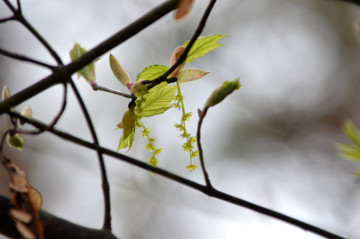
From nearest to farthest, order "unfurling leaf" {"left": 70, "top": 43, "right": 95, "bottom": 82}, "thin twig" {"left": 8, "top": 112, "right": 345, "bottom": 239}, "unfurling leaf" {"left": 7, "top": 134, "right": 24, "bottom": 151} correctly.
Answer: "thin twig" {"left": 8, "top": 112, "right": 345, "bottom": 239} < "unfurling leaf" {"left": 7, "top": 134, "right": 24, "bottom": 151} < "unfurling leaf" {"left": 70, "top": 43, "right": 95, "bottom": 82}

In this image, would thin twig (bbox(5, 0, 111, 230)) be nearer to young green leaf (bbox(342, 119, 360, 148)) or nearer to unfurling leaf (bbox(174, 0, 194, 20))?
unfurling leaf (bbox(174, 0, 194, 20))

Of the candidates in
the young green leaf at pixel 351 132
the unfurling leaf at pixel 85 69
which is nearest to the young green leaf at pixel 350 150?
the young green leaf at pixel 351 132

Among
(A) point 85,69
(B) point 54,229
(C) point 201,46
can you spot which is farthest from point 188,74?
(B) point 54,229

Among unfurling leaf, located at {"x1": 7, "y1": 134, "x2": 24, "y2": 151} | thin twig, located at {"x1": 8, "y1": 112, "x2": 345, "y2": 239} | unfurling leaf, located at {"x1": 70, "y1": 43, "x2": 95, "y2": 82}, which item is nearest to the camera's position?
thin twig, located at {"x1": 8, "y1": 112, "x2": 345, "y2": 239}

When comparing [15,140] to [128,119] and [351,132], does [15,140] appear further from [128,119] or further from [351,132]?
[351,132]

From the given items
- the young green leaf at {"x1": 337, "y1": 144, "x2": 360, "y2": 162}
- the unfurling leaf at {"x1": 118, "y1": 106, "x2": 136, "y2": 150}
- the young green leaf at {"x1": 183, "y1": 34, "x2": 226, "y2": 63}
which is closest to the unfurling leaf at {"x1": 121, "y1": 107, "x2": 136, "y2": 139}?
the unfurling leaf at {"x1": 118, "y1": 106, "x2": 136, "y2": 150}

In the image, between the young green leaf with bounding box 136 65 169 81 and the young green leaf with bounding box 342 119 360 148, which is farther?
the young green leaf with bounding box 136 65 169 81

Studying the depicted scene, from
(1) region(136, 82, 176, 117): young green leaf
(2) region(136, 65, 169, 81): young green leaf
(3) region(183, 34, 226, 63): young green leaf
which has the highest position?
(3) region(183, 34, 226, 63): young green leaf
